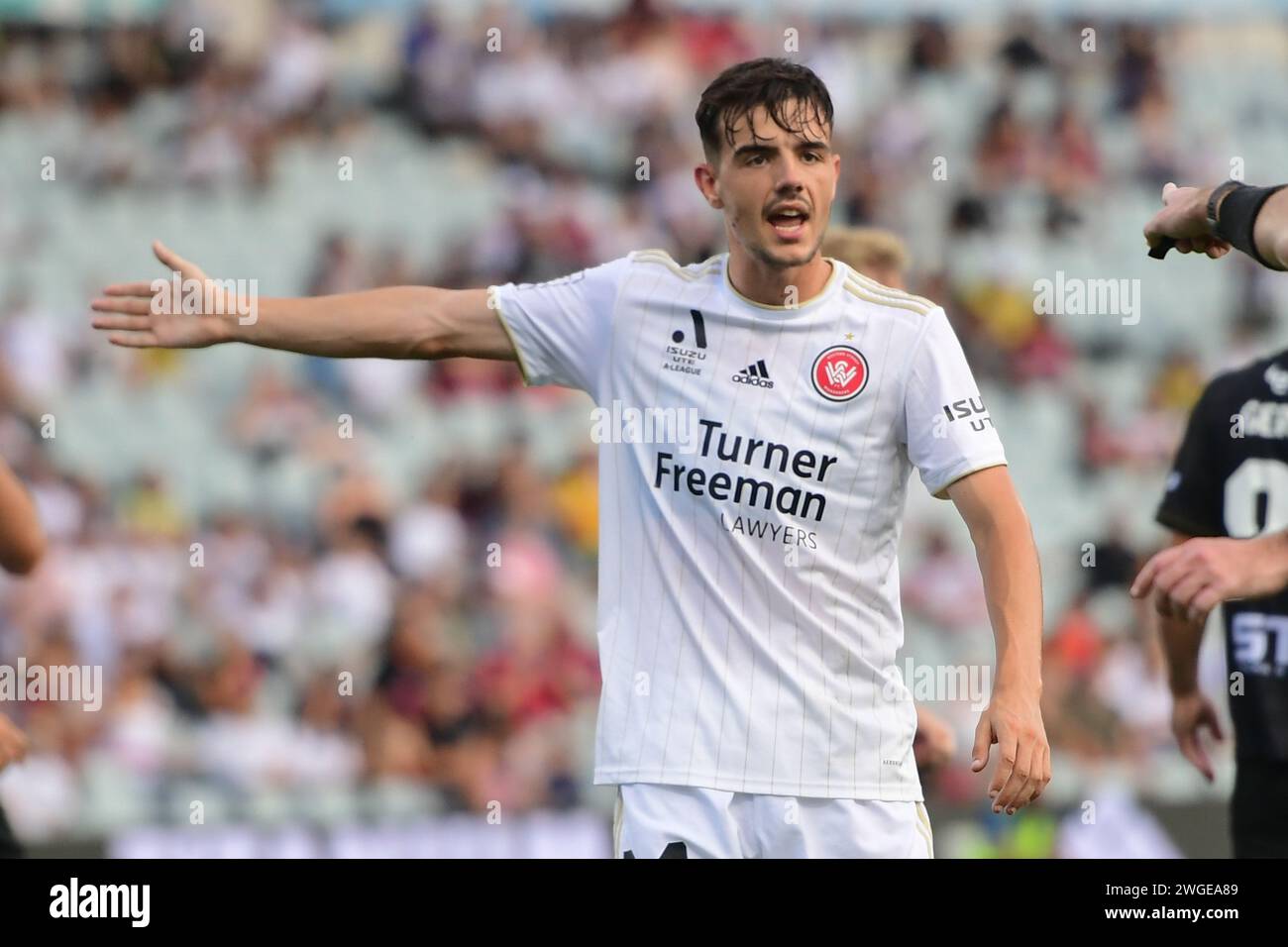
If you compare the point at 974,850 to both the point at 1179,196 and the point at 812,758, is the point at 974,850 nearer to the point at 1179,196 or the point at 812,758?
the point at 812,758

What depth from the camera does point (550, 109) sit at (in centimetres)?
1216

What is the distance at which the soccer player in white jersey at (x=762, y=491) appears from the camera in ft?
14.9

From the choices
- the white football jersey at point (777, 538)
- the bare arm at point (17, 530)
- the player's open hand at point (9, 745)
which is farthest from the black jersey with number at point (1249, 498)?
the player's open hand at point (9, 745)

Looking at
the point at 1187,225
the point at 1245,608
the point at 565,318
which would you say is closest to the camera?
the point at 1187,225

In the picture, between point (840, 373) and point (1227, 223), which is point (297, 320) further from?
point (1227, 223)

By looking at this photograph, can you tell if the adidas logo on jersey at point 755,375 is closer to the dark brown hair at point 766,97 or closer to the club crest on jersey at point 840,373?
the club crest on jersey at point 840,373

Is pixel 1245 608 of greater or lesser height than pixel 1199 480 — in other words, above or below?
below

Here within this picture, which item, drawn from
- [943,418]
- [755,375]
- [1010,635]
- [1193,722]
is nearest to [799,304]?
[755,375]

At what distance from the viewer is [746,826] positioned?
4.54 m

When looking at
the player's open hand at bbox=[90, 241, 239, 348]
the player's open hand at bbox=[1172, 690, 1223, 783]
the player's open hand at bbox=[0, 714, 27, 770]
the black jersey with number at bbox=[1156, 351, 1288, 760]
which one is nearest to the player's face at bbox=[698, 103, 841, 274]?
the player's open hand at bbox=[90, 241, 239, 348]

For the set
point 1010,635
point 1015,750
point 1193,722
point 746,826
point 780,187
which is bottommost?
point 746,826

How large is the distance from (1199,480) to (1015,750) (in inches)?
87.7

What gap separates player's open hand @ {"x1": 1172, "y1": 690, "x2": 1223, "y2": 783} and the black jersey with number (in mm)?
103
